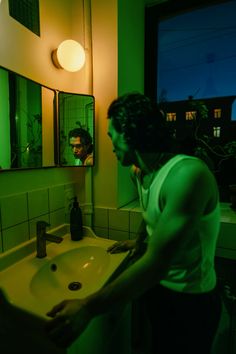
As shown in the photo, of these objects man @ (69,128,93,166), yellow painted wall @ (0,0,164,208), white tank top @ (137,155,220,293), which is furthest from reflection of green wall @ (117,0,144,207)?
white tank top @ (137,155,220,293)

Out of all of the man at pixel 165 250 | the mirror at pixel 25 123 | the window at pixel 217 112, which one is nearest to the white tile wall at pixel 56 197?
the mirror at pixel 25 123

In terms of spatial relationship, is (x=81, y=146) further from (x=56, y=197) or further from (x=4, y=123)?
(x=4, y=123)

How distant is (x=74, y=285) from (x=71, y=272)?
A: 105mm

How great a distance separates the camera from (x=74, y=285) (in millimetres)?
975

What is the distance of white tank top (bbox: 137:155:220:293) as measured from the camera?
612mm

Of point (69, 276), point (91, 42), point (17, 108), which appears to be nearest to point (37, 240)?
point (69, 276)

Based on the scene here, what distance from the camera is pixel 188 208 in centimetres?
51

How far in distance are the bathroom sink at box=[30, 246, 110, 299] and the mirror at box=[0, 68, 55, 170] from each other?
1.61ft

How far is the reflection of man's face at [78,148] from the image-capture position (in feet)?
4.26

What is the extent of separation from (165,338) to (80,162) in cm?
95

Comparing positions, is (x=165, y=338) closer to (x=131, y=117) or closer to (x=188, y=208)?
(x=188, y=208)

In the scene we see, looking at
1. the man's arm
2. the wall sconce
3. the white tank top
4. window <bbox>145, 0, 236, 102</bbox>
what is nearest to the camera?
the man's arm

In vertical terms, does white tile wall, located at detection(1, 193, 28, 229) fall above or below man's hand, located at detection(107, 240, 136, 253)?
above

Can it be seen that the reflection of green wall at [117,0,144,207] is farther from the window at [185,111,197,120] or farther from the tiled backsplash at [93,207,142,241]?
the window at [185,111,197,120]
